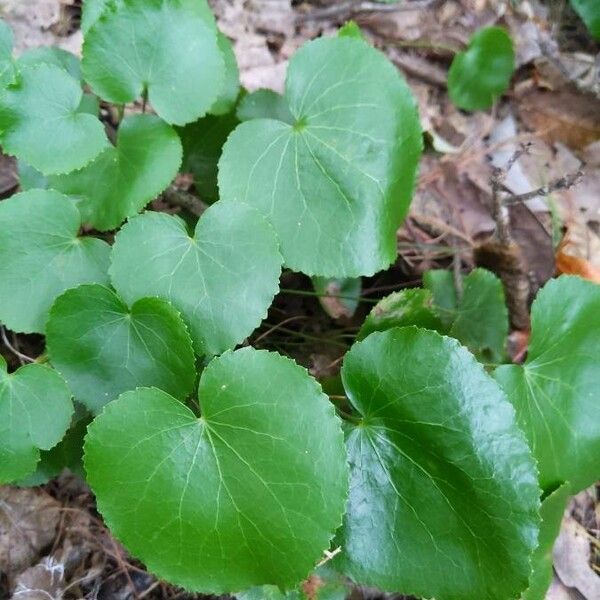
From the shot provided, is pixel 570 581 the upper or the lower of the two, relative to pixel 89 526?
lower

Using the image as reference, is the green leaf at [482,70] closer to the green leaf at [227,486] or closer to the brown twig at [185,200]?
the brown twig at [185,200]

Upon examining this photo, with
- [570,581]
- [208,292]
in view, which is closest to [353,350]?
[208,292]

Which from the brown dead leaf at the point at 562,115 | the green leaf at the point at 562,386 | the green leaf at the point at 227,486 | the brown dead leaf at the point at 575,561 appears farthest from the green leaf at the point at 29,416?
the brown dead leaf at the point at 562,115

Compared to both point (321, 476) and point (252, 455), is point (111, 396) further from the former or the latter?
point (321, 476)

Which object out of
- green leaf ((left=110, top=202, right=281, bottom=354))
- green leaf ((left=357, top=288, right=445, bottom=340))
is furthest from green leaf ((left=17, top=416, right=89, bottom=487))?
green leaf ((left=357, top=288, right=445, bottom=340))

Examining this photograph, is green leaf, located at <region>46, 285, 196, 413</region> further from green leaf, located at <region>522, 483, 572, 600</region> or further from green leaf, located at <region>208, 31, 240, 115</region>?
green leaf, located at <region>522, 483, 572, 600</region>

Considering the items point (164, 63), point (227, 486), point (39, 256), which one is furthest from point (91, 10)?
point (227, 486)
